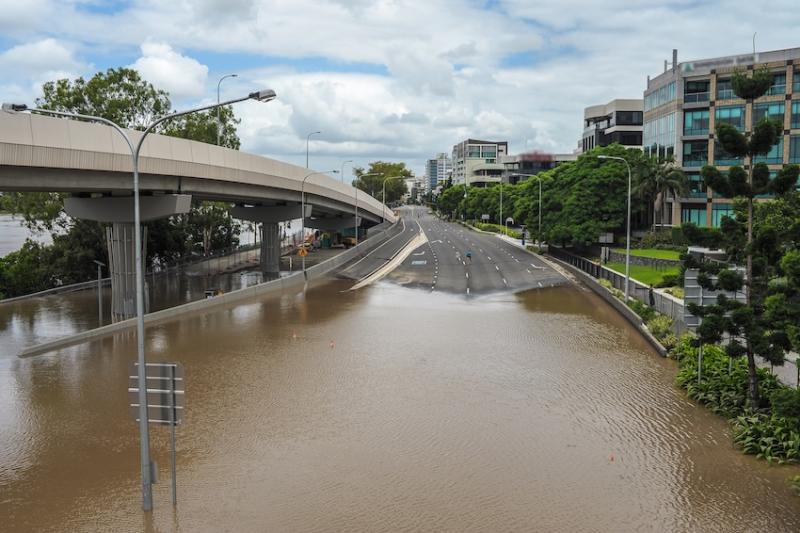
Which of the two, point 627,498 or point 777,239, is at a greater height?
point 777,239

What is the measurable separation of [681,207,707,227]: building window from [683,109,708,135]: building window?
6699 mm

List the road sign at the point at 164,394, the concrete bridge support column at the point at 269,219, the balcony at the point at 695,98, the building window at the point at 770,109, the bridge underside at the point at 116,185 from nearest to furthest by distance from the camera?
the road sign at the point at 164,394 < the bridge underside at the point at 116,185 < the concrete bridge support column at the point at 269,219 < the building window at the point at 770,109 < the balcony at the point at 695,98

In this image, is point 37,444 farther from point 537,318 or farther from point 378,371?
point 537,318

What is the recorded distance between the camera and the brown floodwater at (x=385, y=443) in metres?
13.1

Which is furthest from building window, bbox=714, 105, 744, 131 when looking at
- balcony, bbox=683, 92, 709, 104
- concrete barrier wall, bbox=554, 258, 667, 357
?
concrete barrier wall, bbox=554, 258, 667, 357

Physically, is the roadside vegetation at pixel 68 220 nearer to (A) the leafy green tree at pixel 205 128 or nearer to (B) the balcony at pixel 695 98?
(A) the leafy green tree at pixel 205 128

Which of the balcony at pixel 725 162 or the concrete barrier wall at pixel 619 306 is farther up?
the balcony at pixel 725 162

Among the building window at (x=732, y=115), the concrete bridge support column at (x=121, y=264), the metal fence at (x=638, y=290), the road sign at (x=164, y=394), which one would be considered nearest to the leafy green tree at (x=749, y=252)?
the metal fence at (x=638, y=290)

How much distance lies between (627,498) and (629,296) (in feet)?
82.7

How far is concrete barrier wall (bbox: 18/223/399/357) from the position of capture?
27.5 meters

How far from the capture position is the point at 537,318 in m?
35.5

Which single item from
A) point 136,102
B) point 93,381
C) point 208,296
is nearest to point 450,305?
point 208,296

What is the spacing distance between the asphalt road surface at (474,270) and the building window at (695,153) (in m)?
16.1

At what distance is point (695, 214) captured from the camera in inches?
2495
